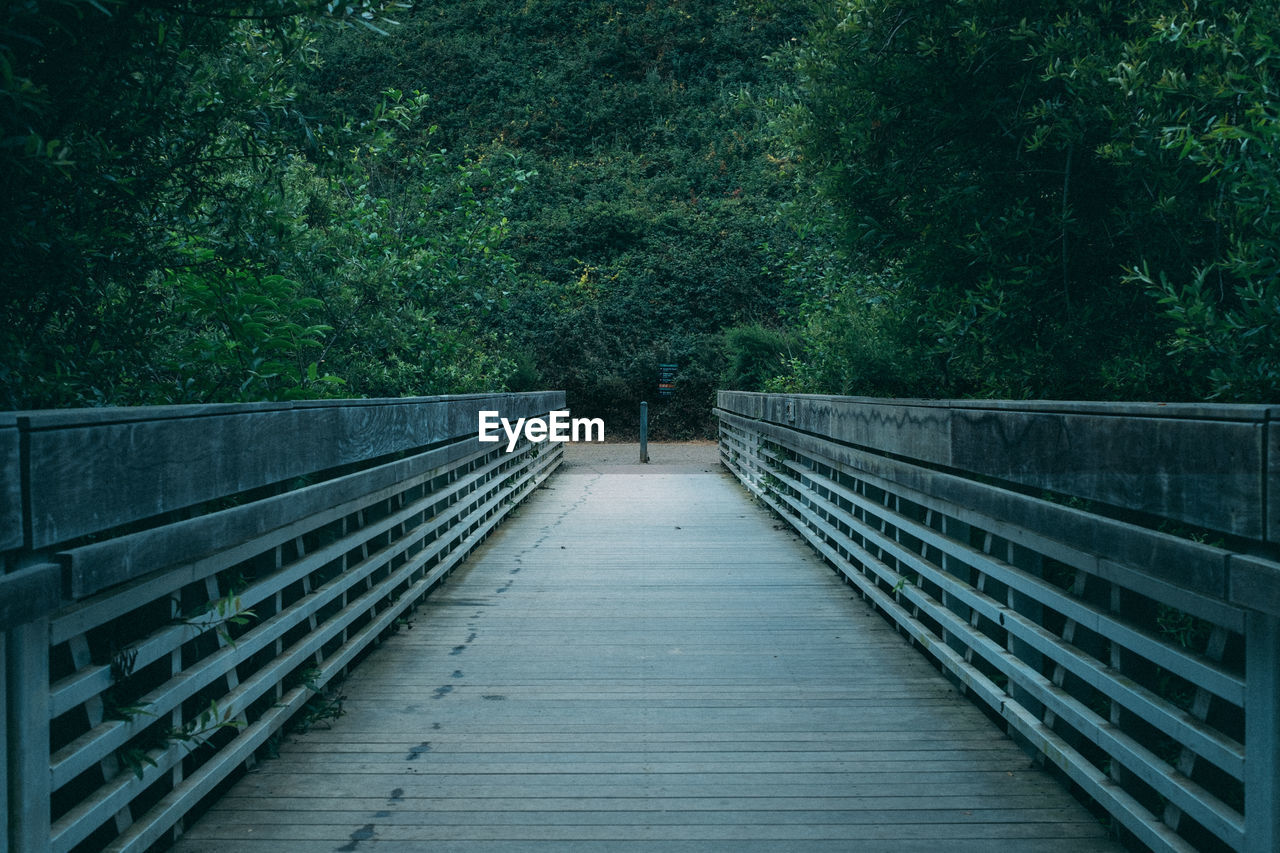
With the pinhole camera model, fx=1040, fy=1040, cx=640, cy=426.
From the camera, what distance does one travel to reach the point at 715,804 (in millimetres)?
3582

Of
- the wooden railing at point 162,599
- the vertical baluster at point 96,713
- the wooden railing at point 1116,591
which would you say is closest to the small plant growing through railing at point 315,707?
the wooden railing at point 162,599

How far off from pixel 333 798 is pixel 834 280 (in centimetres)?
985

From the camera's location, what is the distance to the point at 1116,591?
321cm

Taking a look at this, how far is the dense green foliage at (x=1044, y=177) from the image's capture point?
19.5 feet

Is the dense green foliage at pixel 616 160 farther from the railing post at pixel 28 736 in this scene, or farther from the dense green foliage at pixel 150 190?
the railing post at pixel 28 736

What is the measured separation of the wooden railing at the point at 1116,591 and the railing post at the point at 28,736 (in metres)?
2.69

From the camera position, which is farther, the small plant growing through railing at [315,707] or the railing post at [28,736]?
the small plant growing through railing at [315,707]

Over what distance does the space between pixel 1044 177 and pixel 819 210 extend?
2242 mm

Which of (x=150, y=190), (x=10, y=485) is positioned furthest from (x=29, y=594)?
(x=150, y=190)

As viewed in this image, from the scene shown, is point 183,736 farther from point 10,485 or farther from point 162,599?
point 10,485

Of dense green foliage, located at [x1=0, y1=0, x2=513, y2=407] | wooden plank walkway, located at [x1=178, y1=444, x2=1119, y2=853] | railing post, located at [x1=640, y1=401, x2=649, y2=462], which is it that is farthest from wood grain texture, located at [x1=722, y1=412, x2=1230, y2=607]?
railing post, located at [x1=640, y1=401, x2=649, y2=462]

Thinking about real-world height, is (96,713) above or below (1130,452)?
below

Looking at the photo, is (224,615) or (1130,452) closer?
(1130,452)

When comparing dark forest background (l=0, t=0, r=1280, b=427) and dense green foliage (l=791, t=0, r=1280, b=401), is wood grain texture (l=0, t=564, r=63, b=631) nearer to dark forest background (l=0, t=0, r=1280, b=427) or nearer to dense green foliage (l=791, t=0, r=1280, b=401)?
dark forest background (l=0, t=0, r=1280, b=427)
